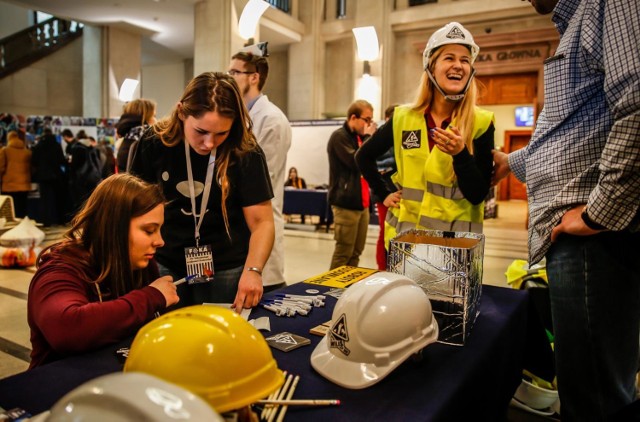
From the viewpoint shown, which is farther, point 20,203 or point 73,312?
point 20,203

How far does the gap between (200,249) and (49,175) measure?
7.89 meters

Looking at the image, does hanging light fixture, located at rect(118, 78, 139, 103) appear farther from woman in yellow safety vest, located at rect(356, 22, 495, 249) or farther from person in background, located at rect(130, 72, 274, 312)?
woman in yellow safety vest, located at rect(356, 22, 495, 249)

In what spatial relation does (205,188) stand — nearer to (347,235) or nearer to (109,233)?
(109,233)

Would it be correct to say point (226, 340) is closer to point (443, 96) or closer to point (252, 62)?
point (443, 96)

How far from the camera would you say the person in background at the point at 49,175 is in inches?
325

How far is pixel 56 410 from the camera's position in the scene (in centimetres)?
55

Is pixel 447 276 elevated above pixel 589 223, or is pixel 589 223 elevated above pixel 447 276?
pixel 589 223

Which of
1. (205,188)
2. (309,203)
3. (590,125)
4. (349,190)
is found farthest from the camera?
(309,203)

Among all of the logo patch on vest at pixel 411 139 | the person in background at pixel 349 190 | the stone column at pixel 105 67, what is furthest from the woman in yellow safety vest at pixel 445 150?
the stone column at pixel 105 67

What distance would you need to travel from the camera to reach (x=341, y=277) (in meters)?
2.01

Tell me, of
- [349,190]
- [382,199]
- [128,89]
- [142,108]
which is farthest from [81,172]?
[382,199]

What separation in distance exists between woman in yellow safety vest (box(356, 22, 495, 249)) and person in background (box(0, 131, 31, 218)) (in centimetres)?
808

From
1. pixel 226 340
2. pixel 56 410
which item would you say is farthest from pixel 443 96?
pixel 56 410

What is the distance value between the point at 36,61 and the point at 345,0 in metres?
8.93
